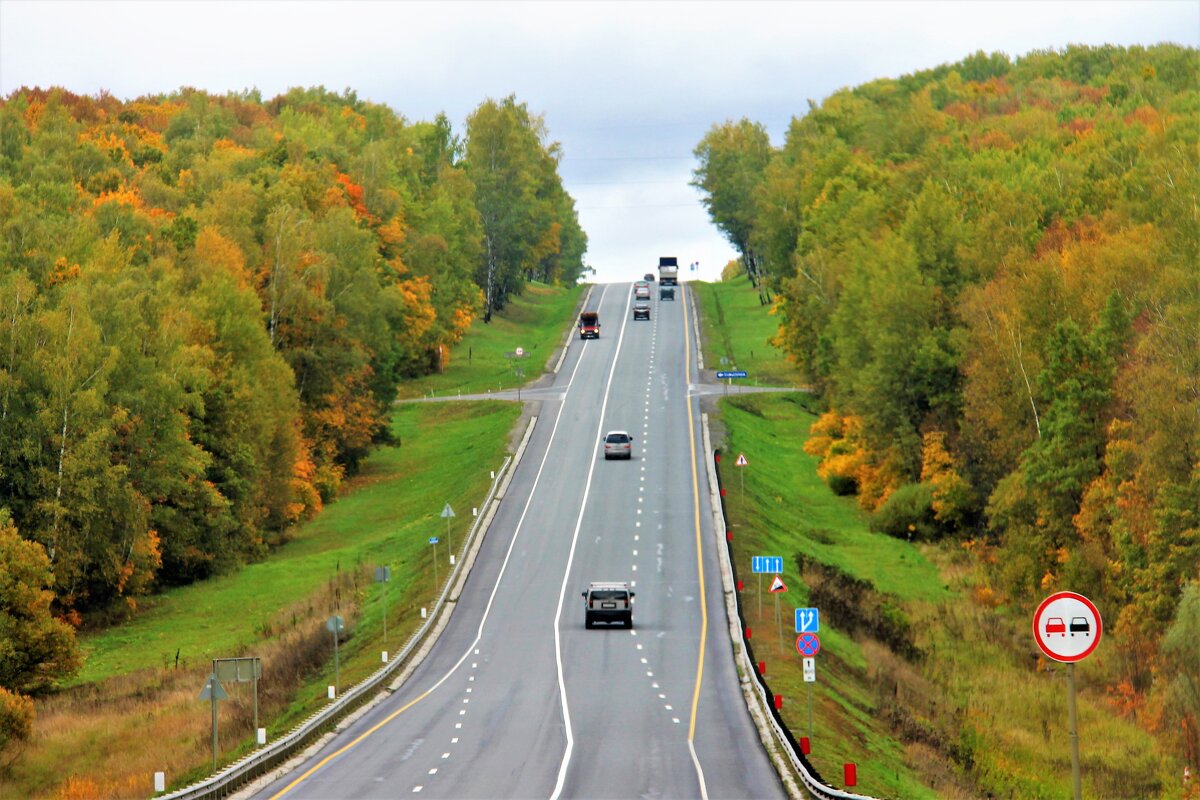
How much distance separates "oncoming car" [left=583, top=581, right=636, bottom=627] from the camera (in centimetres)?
5497

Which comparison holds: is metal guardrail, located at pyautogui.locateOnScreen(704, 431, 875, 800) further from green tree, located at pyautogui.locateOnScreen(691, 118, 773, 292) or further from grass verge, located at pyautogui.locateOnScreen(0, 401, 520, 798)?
green tree, located at pyautogui.locateOnScreen(691, 118, 773, 292)

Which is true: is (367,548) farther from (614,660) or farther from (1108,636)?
(1108,636)

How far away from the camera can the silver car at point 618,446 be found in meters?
84.4

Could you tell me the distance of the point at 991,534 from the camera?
2958 inches

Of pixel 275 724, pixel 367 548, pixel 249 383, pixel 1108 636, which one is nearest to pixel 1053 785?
pixel 1108 636

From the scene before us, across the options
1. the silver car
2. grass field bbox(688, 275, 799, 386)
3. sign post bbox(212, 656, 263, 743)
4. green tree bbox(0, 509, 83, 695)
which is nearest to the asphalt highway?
the silver car

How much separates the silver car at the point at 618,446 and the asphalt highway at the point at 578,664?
2.75ft

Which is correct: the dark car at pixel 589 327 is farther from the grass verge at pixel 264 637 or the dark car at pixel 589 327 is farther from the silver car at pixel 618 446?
the silver car at pixel 618 446

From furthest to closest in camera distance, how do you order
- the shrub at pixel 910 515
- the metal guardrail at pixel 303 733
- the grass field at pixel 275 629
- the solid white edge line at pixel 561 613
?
the shrub at pixel 910 515, the grass field at pixel 275 629, the solid white edge line at pixel 561 613, the metal guardrail at pixel 303 733

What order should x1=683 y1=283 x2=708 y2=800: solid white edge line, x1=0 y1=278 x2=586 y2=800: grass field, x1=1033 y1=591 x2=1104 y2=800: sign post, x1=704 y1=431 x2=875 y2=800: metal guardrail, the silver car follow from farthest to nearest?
the silver car → x1=0 y1=278 x2=586 y2=800: grass field → x1=683 y1=283 x2=708 y2=800: solid white edge line → x1=704 y1=431 x2=875 y2=800: metal guardrail → x1=1033 y1=591 x2=1104 y2=800: sign post

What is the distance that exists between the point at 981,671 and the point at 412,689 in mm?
21078

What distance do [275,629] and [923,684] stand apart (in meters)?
23.2

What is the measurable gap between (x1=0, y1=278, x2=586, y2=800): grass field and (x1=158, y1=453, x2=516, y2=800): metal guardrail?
0.93 metres

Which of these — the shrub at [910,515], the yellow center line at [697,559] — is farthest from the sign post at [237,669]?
the shrub at [910,515]
